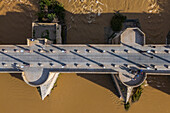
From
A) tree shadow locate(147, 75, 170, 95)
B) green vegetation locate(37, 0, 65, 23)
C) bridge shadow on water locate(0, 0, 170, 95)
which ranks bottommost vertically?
tree shadow locate(147, 75, 170, 95)

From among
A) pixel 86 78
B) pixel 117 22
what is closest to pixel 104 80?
pixel 86 78

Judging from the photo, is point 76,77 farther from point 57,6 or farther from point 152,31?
point 152,31

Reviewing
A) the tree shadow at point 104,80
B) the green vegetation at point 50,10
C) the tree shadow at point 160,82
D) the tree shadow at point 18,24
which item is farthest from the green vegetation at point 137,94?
the tree shadow at point 18,24

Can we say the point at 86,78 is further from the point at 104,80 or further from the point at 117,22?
the point at 117,22

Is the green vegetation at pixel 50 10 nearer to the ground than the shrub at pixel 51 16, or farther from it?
farther from it

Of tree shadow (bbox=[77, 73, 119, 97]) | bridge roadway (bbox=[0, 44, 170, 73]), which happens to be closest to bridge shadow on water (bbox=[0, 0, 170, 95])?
tree shadow (bbox=[77, 73, 119, 97])

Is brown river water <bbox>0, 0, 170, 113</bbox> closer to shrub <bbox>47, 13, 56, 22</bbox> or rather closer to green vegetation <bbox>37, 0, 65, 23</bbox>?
green vegetation <bbox>37, 0, 65, 23</bbox>

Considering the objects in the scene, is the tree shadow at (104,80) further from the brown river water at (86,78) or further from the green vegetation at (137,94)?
the green vegetation at (137,94)
